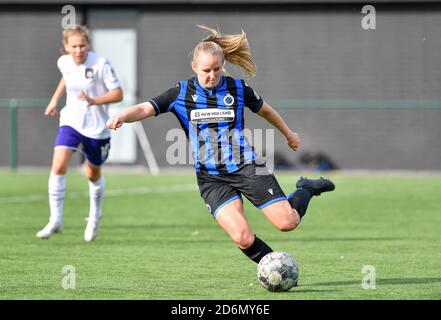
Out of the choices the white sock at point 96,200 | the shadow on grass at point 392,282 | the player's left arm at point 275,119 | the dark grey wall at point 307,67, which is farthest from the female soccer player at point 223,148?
the dark grey wall at point 307,67

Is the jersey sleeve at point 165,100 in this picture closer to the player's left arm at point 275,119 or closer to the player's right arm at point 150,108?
the player's right arm at point 150,108

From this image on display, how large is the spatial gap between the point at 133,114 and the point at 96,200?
364 cm

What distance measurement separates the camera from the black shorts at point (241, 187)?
327 inches

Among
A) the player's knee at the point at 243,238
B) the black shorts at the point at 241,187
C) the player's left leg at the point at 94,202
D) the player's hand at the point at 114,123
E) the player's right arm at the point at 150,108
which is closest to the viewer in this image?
the player's hand at the point at 114,123

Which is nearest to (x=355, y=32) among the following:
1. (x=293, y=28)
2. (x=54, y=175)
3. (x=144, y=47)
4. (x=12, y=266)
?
(x=293, y=28)

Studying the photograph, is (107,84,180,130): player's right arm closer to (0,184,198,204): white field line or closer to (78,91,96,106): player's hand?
(78,91,96,106): player's hand

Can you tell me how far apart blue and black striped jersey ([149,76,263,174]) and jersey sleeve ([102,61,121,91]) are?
3.04m

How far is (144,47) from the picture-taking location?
80.1 ft

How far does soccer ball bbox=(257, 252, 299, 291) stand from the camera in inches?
304

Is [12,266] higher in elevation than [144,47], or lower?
lower

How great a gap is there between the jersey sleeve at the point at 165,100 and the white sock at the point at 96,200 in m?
3.31

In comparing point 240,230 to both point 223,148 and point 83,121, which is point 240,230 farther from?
point 83,121

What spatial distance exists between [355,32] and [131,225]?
38.7 feet

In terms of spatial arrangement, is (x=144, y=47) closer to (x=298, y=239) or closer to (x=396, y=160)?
(x=396, y=160)
